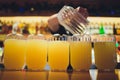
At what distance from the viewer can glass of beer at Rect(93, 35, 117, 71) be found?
40.1 inches

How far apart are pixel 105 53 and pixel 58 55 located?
0.21 metres

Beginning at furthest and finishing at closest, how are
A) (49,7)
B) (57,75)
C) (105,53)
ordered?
1. (49,7)
2. (105,53)
3. (57,75)

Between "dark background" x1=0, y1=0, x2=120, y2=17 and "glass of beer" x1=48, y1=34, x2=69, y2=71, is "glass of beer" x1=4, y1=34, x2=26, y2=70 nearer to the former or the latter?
"glass of beer" x1=48, y1=34, x2=69, y2=71

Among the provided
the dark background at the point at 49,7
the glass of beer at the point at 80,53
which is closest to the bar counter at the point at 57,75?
the glass of beer at the point at 80,53

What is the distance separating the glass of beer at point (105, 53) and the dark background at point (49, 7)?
2126mm

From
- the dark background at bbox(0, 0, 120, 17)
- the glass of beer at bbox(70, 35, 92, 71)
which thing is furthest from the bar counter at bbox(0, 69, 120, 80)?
the dark background at bbox(0, 0, 120, 17)

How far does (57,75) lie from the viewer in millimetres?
925

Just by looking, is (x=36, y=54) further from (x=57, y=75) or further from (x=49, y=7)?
(x=49, y=7)

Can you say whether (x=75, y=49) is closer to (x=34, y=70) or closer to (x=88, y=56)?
(x=88, y=56)

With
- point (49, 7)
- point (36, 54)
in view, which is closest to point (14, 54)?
point (36, 54)

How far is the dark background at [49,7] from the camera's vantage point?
10.3 feet

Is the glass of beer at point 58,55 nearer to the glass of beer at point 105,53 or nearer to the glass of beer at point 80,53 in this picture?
the glass of beer at point 80,53

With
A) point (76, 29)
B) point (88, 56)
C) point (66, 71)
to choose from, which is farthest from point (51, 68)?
point (76, 29)

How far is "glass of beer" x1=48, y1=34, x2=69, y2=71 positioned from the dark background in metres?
2.13
